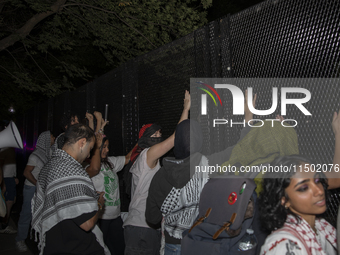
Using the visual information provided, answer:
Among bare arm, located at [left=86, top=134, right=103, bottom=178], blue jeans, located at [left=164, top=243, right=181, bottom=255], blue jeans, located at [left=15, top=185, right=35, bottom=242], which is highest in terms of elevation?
bare arm, located at [left=86, top=134, right=103, bottom=178]

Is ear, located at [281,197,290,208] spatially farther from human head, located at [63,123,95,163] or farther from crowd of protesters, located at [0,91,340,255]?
human head, located at [63,123,95,163]

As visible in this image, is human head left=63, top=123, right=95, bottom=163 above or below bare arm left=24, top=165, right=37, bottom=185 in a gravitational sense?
above

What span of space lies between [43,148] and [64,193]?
3.97m

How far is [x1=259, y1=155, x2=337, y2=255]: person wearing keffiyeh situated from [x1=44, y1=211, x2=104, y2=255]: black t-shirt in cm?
163

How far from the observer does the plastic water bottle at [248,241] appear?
183 centimetres

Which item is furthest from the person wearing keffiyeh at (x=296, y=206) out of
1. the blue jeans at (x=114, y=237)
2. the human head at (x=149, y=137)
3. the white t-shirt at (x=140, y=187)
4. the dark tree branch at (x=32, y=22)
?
the dark tree branch at (x=32, y=22)

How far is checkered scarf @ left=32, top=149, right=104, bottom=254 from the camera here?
2701mm

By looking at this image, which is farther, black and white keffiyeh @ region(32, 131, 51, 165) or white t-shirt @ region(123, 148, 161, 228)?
black and white keffiyeh @ region(32, 131, 51, 165)

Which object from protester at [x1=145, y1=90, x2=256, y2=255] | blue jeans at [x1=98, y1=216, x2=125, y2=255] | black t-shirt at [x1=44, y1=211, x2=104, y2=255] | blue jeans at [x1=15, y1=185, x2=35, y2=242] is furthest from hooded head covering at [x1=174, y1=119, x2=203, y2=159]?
blue jeans at [x1=15, y1=185, x2=35, y2=242]

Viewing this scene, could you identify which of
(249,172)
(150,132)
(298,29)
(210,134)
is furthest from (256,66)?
(150,132)

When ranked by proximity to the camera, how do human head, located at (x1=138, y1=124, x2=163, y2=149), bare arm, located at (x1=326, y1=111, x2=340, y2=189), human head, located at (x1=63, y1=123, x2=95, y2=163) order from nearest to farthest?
bare arm, located at (x1=326, y1=111, x2=340, y2=189) → human head, located at (x1=63, y1=123, x2=95, y2=163) → human head, located at (x1=138, y1=124, x2=163, y2=149)

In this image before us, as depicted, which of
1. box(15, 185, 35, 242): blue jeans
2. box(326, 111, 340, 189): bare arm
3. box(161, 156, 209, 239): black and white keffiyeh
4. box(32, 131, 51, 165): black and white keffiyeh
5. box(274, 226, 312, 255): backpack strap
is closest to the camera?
box(274, 226, 312, 255): backpack strap

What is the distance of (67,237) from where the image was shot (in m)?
2.76

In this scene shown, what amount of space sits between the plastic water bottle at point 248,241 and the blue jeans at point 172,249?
2.93 ft
